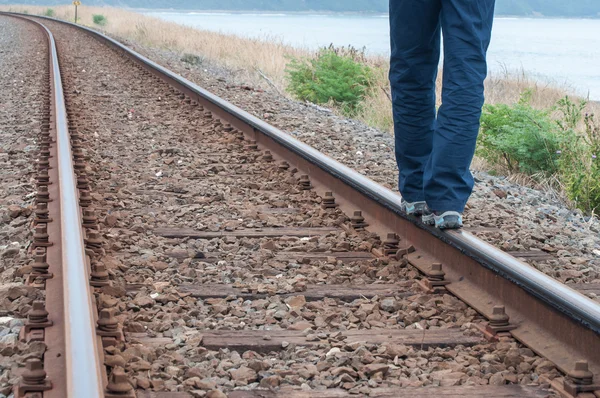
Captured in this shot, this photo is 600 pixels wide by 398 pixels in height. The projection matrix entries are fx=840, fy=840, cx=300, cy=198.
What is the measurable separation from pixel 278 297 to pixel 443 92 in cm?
118

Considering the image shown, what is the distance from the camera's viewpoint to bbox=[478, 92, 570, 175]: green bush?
6.72 meters

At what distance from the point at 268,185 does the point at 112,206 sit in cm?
107

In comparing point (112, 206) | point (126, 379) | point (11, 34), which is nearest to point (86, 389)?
point (126, 379)

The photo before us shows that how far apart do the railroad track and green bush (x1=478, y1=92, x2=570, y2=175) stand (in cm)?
203

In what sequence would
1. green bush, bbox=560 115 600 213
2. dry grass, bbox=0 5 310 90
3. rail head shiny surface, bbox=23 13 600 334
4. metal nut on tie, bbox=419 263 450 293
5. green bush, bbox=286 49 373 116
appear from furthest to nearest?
dry grass, bbox=0 5 310 90 → green bush, bbox=286 49 373 116 → green bush, bbox=560 115 600 213 → metal nut on tie, bbox=419 263 450 293 → rail head shiny surface, bbox=23 13 600 334

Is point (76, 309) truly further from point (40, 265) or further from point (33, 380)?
point (40, 265)

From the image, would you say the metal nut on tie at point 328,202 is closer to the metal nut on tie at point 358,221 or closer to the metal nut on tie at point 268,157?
the metal nut on tie at point 358,221

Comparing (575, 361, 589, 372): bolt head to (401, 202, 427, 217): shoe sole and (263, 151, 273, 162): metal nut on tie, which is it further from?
(263, 151, 273, 162): metal nut on tie

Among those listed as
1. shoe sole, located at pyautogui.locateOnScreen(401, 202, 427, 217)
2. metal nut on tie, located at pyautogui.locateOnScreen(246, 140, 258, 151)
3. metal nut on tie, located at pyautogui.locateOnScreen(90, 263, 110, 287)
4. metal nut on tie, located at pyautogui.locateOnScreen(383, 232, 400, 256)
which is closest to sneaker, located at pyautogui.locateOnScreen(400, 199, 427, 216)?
shoe sole, located at pyautogui.locateOnScreen(401, 202, 427, 217)

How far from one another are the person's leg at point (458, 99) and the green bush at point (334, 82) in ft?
24.8

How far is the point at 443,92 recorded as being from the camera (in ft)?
12.2

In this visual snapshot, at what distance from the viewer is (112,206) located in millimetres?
4809

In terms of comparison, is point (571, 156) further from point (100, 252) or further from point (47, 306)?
point (47, 306)

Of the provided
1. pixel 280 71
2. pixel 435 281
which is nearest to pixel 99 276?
pixel 435 281
